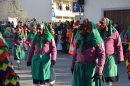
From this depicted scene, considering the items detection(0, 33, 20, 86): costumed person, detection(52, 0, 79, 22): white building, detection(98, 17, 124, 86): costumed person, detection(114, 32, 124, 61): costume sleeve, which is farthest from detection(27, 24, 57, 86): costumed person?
detection(52, 0, 79, 22): white building

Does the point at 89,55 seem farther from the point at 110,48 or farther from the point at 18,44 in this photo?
the point at 18,44

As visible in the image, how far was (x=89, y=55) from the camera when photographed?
17.7 feet

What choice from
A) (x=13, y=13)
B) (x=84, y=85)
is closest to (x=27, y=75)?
(x=84, y=85)

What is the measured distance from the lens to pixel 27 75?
419 inches

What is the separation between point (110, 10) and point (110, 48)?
9085 mm

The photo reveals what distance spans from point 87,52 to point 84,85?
619 millimetres

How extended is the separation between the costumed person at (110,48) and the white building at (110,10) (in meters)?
8.21

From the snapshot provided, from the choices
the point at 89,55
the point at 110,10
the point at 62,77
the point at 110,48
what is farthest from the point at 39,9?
the point at 89,55

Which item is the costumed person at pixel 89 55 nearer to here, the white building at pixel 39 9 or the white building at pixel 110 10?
the white building at pixel 110 10

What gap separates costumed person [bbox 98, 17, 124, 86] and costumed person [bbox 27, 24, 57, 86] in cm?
130

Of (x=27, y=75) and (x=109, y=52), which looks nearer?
(x=109, y=52)

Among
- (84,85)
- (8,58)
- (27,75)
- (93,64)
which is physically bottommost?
(27,75)

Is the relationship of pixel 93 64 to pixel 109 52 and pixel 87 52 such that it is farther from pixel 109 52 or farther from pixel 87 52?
pixel 109 52

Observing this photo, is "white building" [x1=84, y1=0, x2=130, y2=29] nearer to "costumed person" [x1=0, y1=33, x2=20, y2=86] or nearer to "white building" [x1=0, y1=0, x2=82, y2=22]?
"costumed person" [x1=0, y1=33, x2=20, y2=86]
